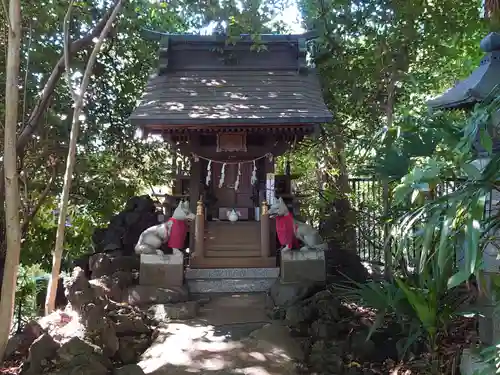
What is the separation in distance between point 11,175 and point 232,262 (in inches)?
158

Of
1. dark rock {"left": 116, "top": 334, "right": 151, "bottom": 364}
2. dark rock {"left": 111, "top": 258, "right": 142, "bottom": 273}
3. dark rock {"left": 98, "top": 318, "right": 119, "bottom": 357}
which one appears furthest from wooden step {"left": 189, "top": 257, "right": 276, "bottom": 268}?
dark rock {"left": 98, "top": 318, "right": 119, "bottom": 357}

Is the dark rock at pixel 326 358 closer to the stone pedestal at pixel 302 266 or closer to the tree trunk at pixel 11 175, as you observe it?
the stone pedestal at pixel 302 266

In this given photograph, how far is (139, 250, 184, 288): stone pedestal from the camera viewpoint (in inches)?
269

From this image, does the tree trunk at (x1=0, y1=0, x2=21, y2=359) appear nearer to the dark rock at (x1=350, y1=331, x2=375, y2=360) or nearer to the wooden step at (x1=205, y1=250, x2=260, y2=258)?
the dark rock at (x1=350, y1=331, x2=375, y2=360)

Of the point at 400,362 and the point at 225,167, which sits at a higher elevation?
the point at 225,167

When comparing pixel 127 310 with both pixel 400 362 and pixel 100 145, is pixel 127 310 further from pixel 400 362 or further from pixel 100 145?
pixel 100 145

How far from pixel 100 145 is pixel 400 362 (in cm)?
754

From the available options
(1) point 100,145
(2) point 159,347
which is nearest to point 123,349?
(2) point 159,347

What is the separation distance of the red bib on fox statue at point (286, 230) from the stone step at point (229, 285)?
629 millimetres

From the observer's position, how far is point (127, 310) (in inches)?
221

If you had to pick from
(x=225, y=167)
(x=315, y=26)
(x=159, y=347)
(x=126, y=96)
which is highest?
(x=315, y=26)

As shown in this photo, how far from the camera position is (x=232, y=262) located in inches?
292

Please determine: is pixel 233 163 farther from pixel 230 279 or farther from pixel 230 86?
pixel 230 279

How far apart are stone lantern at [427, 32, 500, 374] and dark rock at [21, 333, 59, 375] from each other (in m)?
3.49
